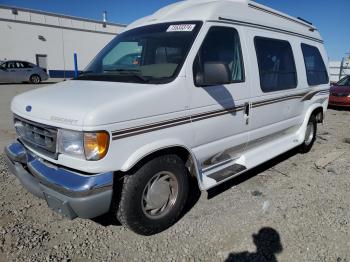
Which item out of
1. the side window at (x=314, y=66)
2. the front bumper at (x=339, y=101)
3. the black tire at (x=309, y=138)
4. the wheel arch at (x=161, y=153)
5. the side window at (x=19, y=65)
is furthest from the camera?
the side window at (x=19, y=65)

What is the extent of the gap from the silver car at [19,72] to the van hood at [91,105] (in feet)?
63.1

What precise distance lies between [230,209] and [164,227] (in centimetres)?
92

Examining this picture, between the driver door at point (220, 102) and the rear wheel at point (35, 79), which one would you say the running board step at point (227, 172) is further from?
the rear wheel at point (35, 79)

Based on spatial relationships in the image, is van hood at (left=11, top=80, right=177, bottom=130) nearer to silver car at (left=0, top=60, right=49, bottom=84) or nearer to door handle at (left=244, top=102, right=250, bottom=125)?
door handle at (left=244, top=102, right=250, bottom=125)

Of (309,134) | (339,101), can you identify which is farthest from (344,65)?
(309,134)

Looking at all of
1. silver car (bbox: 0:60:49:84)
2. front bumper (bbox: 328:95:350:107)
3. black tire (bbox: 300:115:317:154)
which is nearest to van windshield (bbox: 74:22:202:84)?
black tire (bbox: 300:115:317:154)

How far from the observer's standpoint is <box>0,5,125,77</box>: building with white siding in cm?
2734

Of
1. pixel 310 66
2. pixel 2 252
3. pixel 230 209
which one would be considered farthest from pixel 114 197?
pixel 310 66

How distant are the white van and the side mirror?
0.01 m

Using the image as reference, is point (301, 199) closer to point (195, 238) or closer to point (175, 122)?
point (195, 238)

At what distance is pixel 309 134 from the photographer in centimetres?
632

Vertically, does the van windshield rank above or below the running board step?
above

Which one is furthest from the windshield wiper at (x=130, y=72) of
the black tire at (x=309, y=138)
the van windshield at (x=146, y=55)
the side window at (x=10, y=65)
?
the side window at (x=10, y=65)

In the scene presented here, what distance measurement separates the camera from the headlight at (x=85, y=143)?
2680 mm
